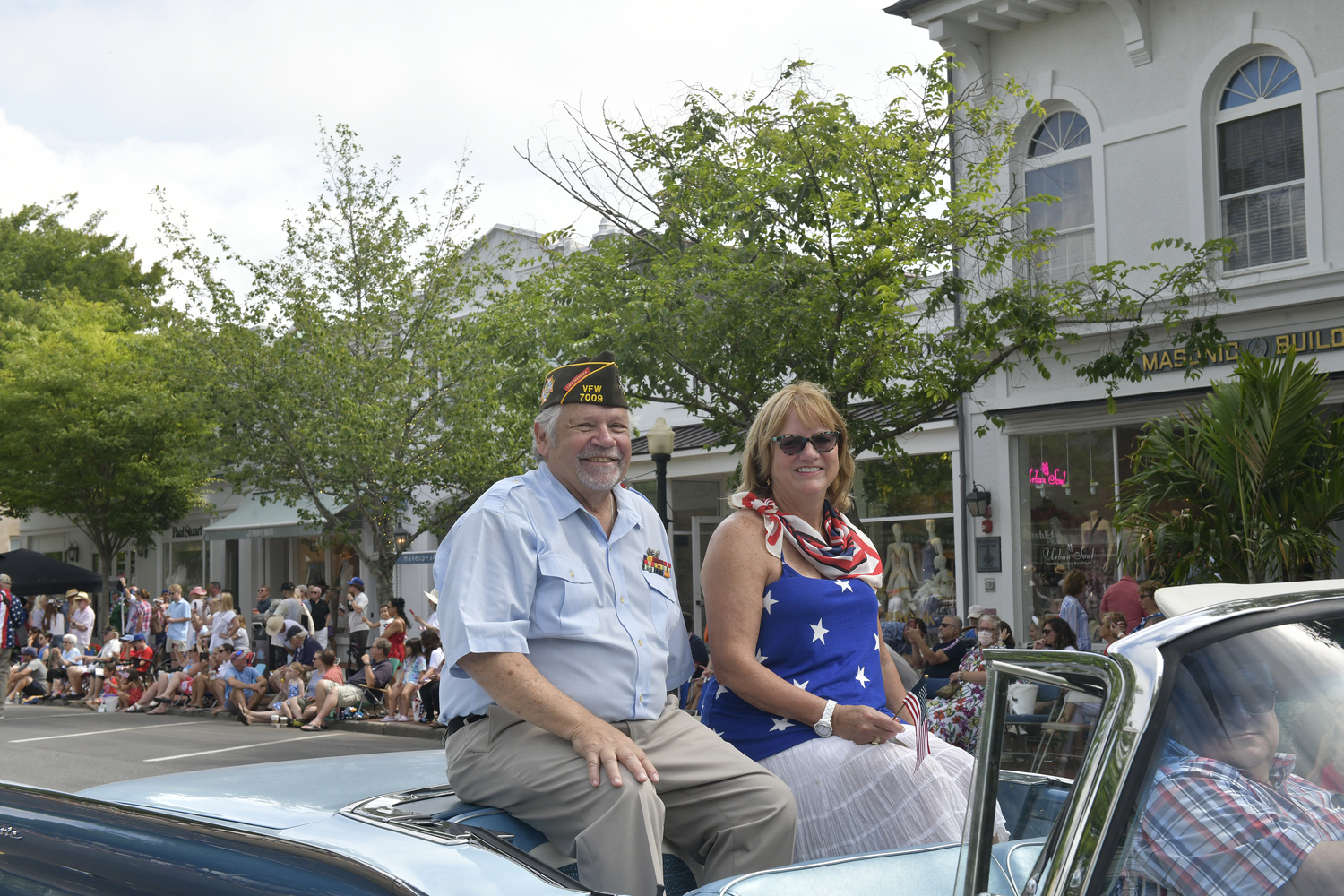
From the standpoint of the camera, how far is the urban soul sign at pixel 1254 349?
41.4 ft

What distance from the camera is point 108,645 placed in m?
21.8

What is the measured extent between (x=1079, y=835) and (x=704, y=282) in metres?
10.4

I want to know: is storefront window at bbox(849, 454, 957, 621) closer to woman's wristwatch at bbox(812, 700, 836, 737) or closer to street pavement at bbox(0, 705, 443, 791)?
street pavement at bbox(0, 705, 443, 791)

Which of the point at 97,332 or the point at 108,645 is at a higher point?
the point at 97,332

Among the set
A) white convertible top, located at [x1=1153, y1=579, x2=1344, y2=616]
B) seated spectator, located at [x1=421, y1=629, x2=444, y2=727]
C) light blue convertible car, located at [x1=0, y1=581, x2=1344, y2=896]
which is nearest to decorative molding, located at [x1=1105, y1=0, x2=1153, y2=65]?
seated spectator, located at [x1=421, y1=629, x2=444, y2=727]

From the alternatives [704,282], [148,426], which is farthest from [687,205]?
[148,426]

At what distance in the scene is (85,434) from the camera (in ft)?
91.2

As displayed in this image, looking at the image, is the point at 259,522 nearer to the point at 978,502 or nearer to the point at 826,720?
the point at 978,502

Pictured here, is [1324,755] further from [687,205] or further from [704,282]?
[687,205]

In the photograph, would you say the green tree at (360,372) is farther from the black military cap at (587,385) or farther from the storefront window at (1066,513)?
the black military cap at (587,385)

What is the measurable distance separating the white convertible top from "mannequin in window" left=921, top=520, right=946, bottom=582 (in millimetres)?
15046

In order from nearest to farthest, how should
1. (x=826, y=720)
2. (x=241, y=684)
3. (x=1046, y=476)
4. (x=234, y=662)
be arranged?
(x=826, y=720) < (x=1046, y=476) < (x=241, y=684) < (x=234, y=662)

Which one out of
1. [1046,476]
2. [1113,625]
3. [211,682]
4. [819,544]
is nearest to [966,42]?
[1046,476]

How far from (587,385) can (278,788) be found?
1.13 metres
